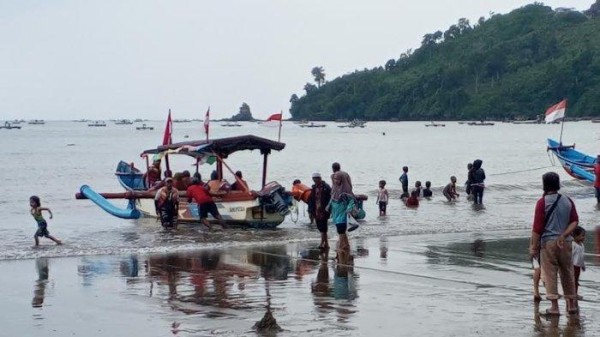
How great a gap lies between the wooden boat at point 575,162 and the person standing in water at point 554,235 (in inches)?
957

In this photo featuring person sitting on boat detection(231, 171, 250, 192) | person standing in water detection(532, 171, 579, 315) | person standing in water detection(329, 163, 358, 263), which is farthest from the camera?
person sitting on boat detection(231, 171, 250, 192)

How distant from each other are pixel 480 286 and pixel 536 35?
180m

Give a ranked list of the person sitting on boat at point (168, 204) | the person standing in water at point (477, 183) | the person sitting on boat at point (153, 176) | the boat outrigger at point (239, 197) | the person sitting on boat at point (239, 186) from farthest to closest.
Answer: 1. the person standing in water at point (477, 183)
2. the person sitting on boat at point (153, 176)
3. the person sitting on boat at point (239, 186)
4. the boat outrigger at point (239, 197)
5. the person sitting on boat at point (168, 204)

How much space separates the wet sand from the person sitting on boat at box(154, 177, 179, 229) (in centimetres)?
380

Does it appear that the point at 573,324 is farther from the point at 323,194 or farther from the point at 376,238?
the point at 376,238

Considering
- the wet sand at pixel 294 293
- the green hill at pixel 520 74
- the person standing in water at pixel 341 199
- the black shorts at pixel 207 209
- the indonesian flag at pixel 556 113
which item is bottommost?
the wet sand at pixel 294 293

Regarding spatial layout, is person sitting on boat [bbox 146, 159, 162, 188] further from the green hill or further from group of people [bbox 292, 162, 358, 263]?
the green hill

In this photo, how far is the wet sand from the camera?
400 inches

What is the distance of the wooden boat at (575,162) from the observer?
34.0 meters

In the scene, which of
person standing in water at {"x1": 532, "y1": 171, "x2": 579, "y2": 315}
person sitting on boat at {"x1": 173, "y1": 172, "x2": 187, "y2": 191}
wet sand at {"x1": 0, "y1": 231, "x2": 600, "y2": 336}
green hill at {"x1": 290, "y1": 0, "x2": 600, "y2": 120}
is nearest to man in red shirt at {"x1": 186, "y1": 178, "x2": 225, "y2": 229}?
person sitting on boat at {"x1": 173, "y1": 172, "x2": 187, "y2": 191}

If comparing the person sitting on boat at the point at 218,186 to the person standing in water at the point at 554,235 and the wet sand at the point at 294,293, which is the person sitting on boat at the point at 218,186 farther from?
the person standing in water at the point at 554,235

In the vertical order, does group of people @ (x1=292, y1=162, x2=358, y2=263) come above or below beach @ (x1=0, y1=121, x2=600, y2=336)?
above

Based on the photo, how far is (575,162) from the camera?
1361 inches

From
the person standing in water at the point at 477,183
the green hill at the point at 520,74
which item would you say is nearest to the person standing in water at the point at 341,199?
the person standing in water at the point at 477,183
